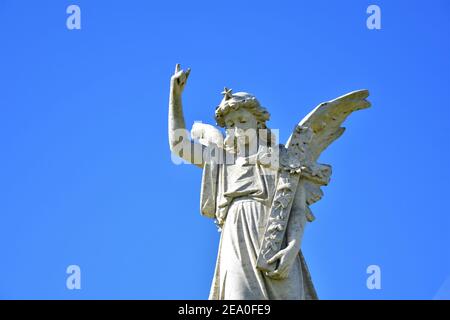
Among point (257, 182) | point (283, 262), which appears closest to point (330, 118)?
point (257, 182)

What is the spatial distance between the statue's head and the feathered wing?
1.78ft

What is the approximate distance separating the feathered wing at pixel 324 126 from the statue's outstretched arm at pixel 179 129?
4.66 ft

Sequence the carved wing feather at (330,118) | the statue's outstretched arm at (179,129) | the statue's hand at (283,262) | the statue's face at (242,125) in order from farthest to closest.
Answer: the carved wing feather at (330,118), the statue's face at (242,125), the statue's outstretched arm at (179,129), the statue's hand at (283,262)

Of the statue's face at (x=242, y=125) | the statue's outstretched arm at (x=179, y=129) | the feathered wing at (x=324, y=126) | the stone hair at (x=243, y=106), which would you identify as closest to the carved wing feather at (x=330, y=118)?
the feathered wing at (x=324, y=126)

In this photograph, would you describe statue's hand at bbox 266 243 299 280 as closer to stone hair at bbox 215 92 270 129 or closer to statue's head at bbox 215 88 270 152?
statue's head at bbox 215 88 270 152

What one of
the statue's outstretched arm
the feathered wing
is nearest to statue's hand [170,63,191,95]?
the statue's outstretched arm

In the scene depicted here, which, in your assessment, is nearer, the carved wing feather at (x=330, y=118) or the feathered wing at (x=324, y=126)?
the feathered wing at (x=324, y=126)

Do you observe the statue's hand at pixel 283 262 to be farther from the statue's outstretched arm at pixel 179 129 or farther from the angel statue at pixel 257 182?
the statue's outstretched arm at pixel 179 129

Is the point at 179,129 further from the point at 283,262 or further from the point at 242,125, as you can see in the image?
the point at 283,262

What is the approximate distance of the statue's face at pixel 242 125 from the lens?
957 inches

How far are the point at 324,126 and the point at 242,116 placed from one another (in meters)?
1.28

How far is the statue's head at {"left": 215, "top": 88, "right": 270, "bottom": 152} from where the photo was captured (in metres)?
24.3
